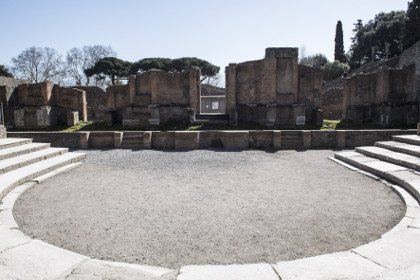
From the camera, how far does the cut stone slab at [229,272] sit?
2336mm

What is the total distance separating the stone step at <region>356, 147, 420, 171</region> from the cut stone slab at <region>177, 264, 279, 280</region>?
4991 millimetres

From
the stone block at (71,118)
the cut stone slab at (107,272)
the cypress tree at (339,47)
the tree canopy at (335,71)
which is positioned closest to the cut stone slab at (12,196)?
the cut stone slab at (107,272)

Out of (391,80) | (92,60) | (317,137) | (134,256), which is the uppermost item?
(92,60)

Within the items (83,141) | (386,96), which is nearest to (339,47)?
(386,96)

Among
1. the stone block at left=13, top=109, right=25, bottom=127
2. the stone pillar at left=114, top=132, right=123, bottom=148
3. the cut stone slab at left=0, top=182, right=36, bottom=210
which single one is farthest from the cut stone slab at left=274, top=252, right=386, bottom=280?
the stone block at left=13, top=109, right=25, bottom=127

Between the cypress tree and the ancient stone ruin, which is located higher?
the cypress tree

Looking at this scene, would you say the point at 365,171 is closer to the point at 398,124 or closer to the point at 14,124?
Result: the point at 398,124

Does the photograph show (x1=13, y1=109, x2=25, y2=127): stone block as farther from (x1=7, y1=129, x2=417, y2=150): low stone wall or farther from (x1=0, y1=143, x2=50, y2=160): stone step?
(x1=0, y1=143, x2=50, y2=160): stone step

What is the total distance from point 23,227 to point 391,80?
20279mm

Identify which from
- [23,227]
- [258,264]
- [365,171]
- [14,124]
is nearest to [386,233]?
[258,264]

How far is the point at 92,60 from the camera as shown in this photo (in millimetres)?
47500

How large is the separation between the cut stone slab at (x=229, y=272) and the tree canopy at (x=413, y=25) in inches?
1453

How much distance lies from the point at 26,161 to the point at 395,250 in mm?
7391

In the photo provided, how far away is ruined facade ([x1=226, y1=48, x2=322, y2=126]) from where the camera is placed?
17.5m
